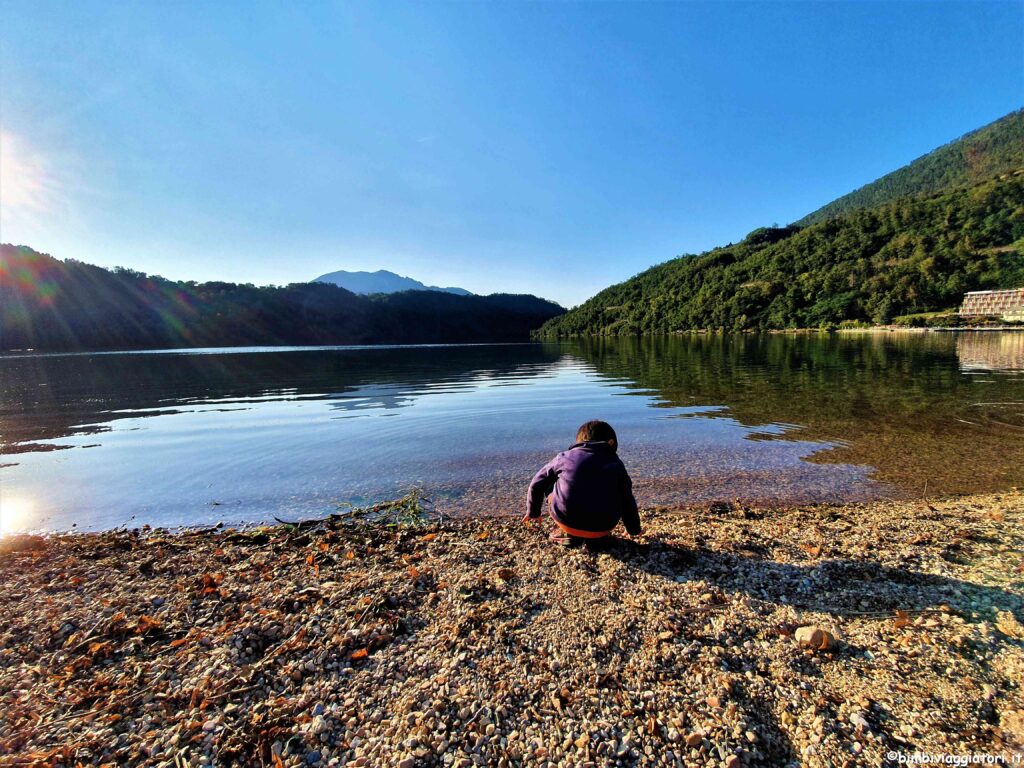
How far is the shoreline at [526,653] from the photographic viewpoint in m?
3.03

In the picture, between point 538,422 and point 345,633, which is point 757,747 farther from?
point 538,422

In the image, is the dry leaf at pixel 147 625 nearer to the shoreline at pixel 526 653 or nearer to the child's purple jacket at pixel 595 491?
the shoreline at pixel 526 653

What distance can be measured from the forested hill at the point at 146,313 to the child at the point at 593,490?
167275 millimetres

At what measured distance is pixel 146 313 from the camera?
148m

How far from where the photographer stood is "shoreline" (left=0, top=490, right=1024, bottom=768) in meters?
3.03

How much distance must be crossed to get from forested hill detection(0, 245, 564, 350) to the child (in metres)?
167

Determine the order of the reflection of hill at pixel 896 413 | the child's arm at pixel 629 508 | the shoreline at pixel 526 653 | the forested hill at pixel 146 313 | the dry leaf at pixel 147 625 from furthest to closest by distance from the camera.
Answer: the forested hill at pixel 146 313 < the reflection of hill at pixel 896 413 < the child's arm at pixel 629 508 < the dry leaf at pixel 147 625 < the shoreline at pixel 526 653

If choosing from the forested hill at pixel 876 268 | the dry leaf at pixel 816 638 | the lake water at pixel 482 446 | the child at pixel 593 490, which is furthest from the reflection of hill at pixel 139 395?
the forested hill at pixel 876 268

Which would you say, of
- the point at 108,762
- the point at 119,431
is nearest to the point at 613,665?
the point at 108,762

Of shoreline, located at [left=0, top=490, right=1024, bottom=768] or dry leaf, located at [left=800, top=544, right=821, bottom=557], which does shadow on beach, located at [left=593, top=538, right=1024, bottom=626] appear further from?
dry leaf, located at [left=800, top=544, right=821, bottom=557]

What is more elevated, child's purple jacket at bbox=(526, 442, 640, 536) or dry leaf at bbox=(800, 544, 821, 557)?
child's purple jacket at bbox=(526, 442, 640, 536)

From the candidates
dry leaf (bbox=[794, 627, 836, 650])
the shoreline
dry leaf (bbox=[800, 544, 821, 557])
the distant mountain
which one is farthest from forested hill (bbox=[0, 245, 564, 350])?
dry leaf (bbox=[794, 627, 836, 650])

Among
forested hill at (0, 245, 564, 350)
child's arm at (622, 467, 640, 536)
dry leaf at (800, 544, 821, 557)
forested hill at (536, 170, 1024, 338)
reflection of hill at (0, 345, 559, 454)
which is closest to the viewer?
dry leaf at (800, 544, 821, 557)

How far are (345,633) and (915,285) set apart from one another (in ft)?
491
